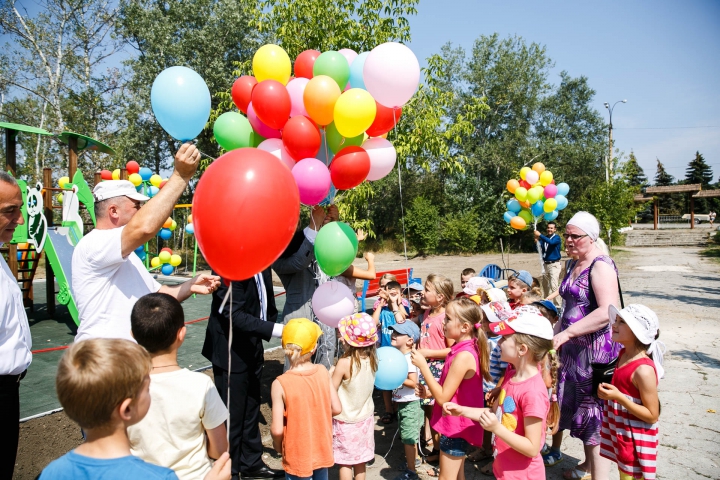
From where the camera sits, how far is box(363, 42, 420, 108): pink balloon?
11.0 feet

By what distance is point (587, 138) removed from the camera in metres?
33.9

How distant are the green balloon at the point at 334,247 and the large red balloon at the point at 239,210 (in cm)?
90

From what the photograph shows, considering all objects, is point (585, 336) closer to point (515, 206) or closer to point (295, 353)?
point (295, 353)

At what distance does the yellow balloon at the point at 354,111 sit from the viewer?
3.26m

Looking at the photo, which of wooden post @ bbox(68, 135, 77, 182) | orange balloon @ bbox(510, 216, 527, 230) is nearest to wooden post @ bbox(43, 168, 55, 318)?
wooden post @ bbox(68, 135, 77, 182)

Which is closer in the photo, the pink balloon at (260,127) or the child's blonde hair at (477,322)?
the child's blonde hair at (477,322)

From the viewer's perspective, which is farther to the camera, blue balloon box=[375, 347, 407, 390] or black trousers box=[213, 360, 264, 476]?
black trousers box=[213, 360, 264, 476]

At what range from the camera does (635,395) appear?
246cm

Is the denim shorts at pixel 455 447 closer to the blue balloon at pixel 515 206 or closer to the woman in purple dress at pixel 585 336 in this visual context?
the woman in purple dress at pixel 585 336

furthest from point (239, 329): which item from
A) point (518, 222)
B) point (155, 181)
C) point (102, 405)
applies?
point (155, 181)

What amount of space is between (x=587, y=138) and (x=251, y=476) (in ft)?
121

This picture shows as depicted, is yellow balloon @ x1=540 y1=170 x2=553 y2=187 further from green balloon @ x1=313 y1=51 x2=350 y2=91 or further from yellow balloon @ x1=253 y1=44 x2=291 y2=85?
yellow balloon @ x1=253 y1=44 x2=291 y2=85

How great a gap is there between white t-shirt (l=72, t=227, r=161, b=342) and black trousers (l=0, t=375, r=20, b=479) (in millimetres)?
374

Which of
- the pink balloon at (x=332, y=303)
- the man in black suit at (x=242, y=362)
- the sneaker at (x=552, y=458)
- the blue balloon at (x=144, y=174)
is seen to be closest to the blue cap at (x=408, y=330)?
the pink balloon at (x=332, y=303)
